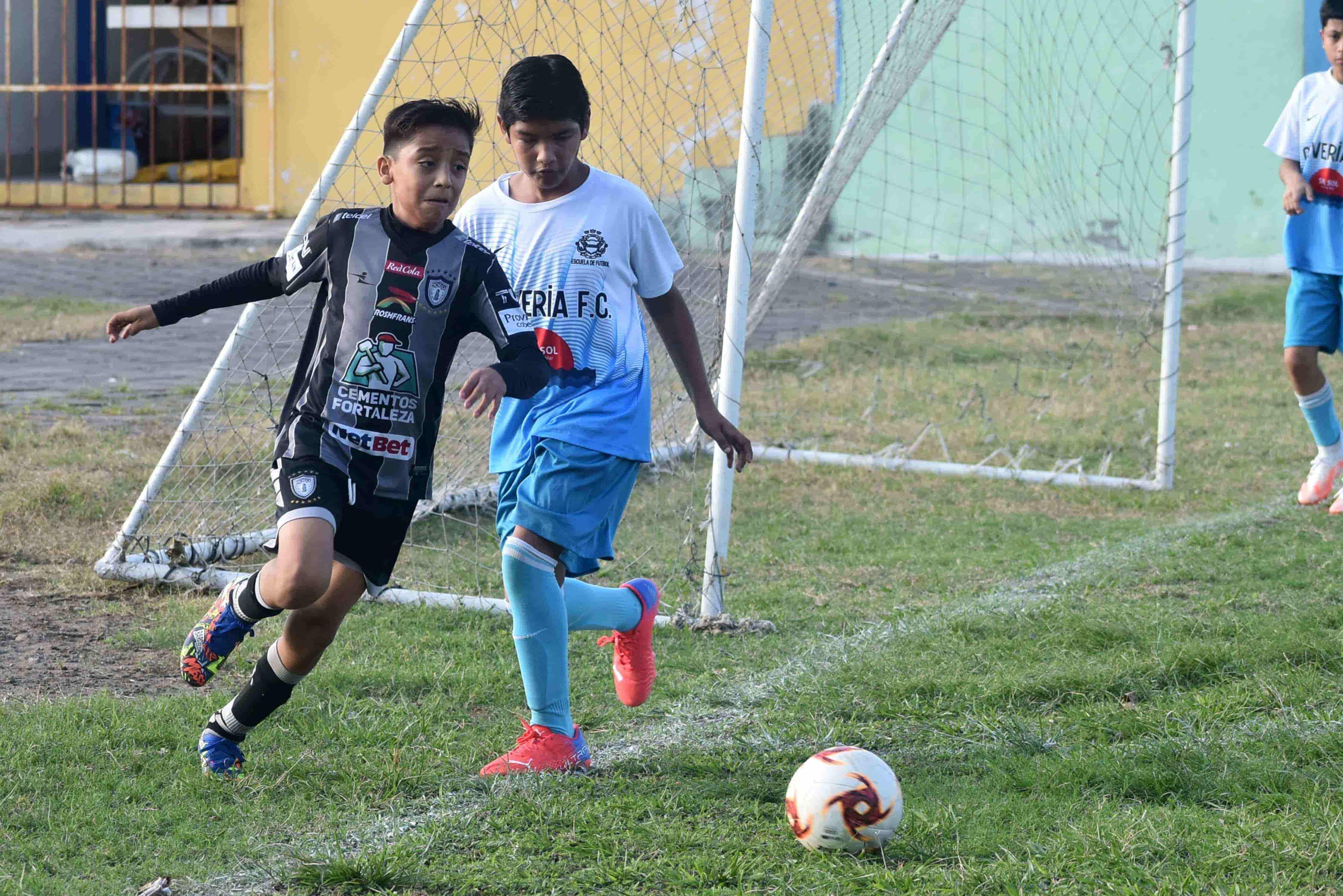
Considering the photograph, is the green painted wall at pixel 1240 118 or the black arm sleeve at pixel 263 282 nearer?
the black arm sleeve at pixel 263 282

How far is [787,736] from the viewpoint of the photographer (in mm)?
3445

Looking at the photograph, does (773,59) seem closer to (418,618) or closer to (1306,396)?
(1306,396)

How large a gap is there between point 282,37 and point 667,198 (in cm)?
1200

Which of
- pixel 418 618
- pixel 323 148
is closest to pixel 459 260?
pixel 418 618

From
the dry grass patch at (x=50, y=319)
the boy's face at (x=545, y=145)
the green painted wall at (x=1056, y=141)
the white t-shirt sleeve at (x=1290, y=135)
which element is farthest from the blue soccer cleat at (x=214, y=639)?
the dry grass patch at (x=50, y=319)

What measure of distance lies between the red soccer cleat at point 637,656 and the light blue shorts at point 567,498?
39cm

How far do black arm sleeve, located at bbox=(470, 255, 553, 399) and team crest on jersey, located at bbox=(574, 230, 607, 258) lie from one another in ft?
0.71

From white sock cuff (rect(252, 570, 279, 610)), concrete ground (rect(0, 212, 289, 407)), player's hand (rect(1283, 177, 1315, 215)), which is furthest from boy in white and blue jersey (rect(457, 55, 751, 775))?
concrete ground (rect(0, 212, 289, 407))

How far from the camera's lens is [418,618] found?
4477mm

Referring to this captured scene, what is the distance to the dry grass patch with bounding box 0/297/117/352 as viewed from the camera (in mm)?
9656

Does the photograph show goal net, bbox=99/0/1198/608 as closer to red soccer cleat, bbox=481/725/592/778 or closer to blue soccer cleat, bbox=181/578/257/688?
blue soccer cleat, bbox=181/578/257/688

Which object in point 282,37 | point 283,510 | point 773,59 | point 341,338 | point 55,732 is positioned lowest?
point 55,732

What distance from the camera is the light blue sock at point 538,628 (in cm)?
320

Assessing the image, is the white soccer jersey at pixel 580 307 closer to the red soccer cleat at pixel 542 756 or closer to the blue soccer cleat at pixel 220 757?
the red soccer cleat at pixel 542 756
